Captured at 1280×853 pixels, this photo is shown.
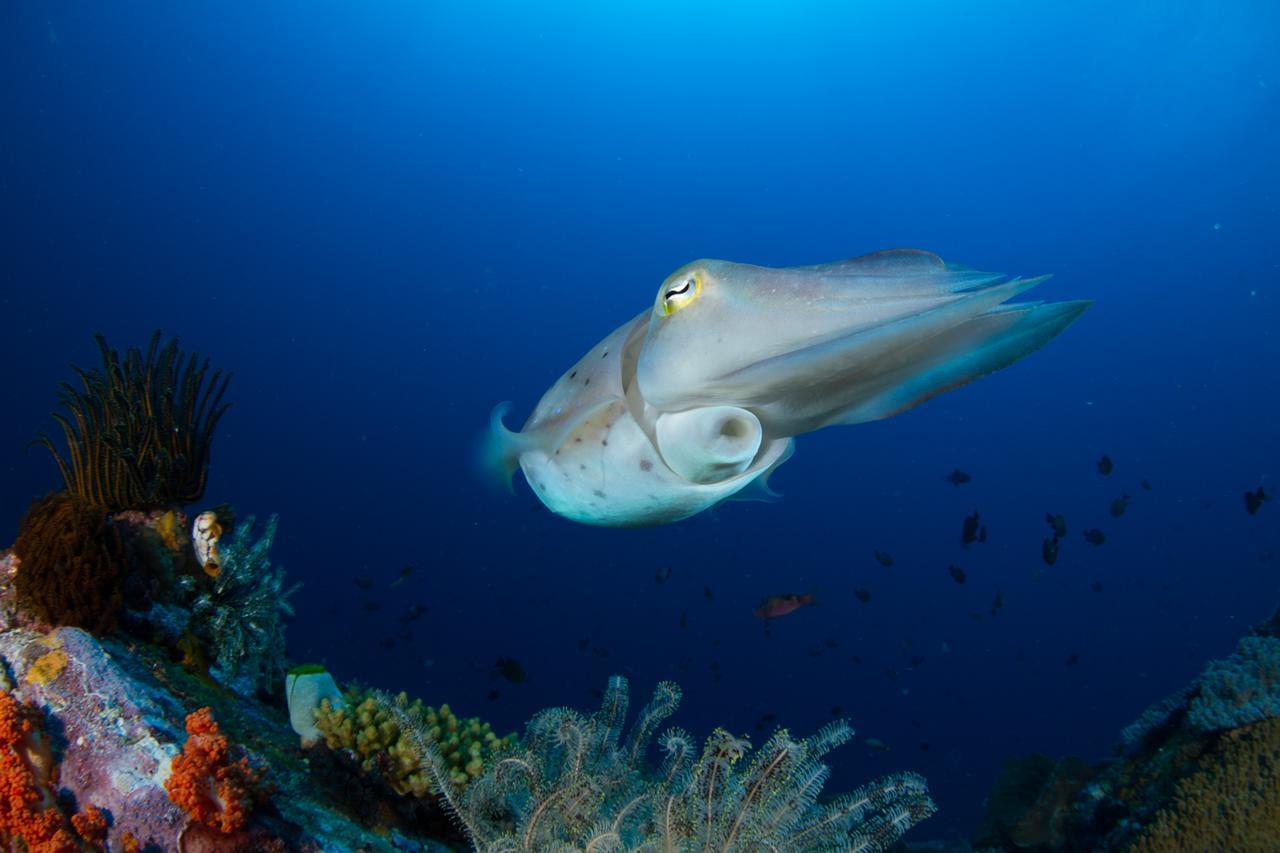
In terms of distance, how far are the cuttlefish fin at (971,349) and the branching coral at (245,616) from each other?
14.6 feet

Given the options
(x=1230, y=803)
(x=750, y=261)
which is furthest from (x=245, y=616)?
(x=750, y=261)

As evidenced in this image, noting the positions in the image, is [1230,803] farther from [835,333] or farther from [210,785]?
[210,785]

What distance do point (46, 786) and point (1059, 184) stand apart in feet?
306

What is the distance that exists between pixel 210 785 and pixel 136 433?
3.31 metres

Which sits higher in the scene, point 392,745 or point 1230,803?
point 392,745

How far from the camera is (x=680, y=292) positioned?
216 cm

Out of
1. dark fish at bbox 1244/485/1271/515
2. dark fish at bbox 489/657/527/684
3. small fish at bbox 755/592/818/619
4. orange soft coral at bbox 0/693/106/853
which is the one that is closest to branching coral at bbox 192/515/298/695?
orange soft coral at bbox 0/693/106/853

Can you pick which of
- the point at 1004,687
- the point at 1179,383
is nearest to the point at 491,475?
the point at 1004,687

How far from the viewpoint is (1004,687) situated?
179 ft

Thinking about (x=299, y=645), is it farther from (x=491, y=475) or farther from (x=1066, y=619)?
(x=1066, y=619)

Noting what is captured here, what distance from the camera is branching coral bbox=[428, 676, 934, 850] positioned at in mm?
3125

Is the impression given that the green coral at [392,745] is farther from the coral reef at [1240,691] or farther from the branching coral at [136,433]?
the coral reef at [1240,691]

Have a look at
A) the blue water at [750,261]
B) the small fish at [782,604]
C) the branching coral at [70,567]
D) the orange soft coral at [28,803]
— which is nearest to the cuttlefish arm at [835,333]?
the orange soft coral at [28,803]

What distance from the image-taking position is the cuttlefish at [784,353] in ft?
6.15
